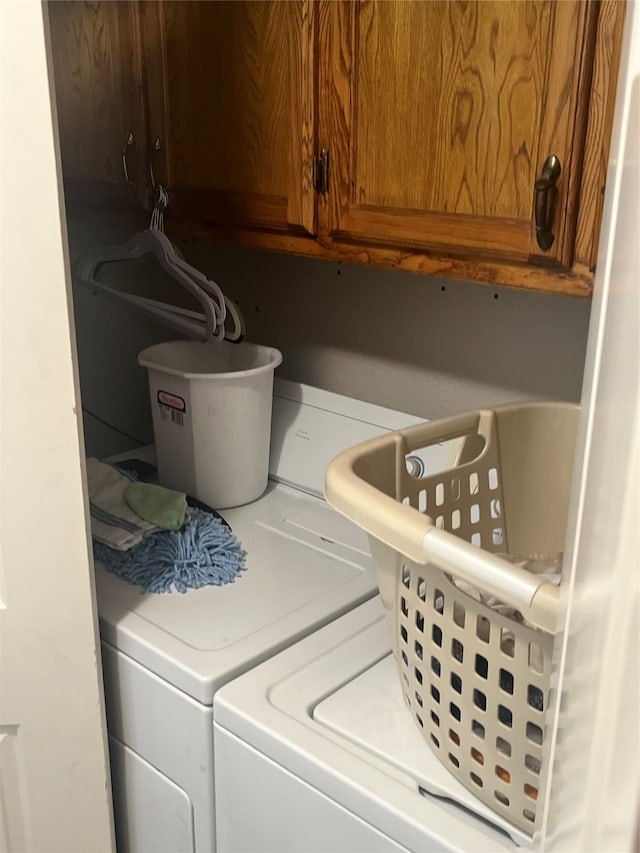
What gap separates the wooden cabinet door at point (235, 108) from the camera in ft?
4.02

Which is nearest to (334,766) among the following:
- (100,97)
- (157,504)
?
(157,504)

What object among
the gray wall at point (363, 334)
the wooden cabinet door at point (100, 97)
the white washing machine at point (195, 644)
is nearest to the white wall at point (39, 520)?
the white washing machine at point (195, 644)

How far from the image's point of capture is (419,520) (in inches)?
31.0

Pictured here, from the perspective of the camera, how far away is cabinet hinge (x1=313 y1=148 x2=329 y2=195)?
122cm

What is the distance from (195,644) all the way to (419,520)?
49cm

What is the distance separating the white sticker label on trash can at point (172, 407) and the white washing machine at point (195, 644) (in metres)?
0.22

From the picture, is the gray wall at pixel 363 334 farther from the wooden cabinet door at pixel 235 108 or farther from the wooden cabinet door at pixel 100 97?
the wooden cabinet door at pixel 235 108

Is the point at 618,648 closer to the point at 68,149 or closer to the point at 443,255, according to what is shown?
the point at 443,255

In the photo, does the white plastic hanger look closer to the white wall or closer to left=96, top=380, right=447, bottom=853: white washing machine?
left=96, top=380, right=447, bottom=853: white washing machine

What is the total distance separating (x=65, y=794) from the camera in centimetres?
120

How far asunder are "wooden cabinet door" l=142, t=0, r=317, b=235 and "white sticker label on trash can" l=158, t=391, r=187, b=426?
33 centimetres

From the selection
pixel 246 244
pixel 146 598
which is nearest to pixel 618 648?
pixel 146 598

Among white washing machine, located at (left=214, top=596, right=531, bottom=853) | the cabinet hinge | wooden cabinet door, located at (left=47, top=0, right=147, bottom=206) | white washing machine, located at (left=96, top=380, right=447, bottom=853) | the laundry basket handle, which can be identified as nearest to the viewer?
the laundry basket handle

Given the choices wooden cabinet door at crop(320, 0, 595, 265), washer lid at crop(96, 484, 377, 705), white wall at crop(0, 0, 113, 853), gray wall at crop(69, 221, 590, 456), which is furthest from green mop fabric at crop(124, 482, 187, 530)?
wooden cabinet door at crop(320, 0, 595, 265)
